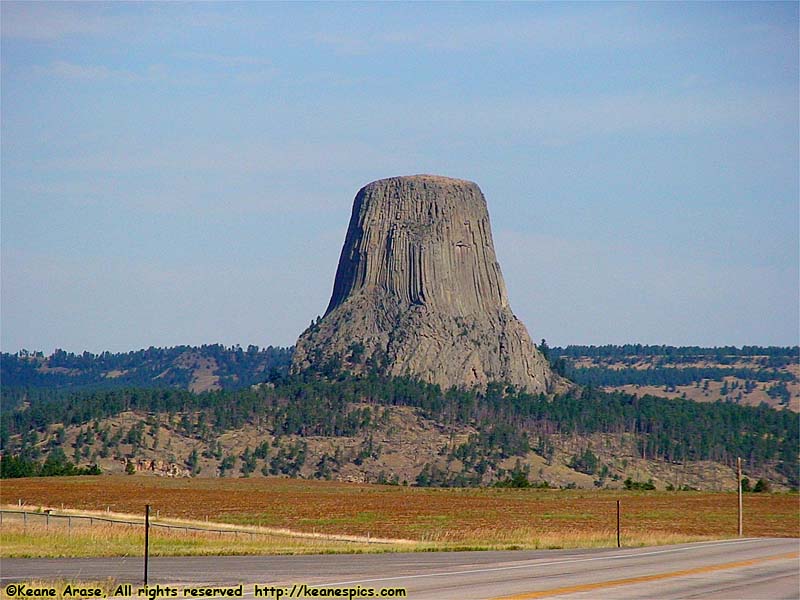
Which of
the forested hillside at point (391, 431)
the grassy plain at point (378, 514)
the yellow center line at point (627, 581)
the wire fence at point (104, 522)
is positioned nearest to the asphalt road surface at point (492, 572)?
the yellow center line at point (627, 581)

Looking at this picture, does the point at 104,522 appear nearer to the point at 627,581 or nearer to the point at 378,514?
the point at 627,581

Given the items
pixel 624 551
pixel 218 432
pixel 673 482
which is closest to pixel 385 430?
pixel 218 432

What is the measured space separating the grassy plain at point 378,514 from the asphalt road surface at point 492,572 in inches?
174

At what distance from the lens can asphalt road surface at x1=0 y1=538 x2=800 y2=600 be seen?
2638 cm

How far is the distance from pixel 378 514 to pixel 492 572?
50.8 m

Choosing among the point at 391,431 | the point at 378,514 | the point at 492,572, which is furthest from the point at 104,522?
the point at 391,431

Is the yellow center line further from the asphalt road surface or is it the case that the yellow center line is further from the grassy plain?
the grassy plain

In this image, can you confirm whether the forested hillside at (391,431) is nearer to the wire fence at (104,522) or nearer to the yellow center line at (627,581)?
the wire fence at (104,522)

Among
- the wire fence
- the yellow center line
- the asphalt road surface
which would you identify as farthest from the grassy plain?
the yellow center line

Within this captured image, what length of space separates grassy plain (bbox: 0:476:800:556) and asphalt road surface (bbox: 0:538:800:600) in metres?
4.42

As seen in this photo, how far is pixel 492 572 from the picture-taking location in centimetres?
3044

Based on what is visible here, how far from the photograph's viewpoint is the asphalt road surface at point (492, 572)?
2638 cm

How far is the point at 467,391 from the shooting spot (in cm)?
19138

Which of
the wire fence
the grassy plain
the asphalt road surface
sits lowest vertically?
the grassy plain
